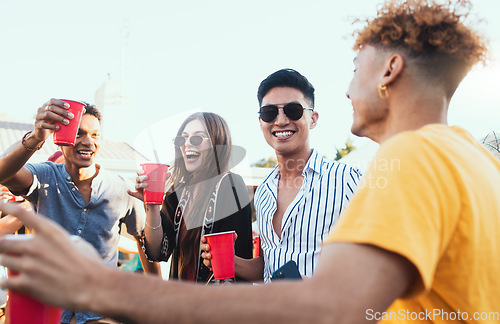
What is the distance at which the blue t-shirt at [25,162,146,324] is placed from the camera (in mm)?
3070

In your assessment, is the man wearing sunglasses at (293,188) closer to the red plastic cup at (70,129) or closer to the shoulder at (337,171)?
the shoulder at (337,171)

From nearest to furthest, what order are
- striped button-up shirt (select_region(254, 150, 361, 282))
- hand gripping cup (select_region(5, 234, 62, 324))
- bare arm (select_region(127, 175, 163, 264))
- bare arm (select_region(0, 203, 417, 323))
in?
1. bare arm (select_region(0, 203, 417, 323))
2. hand gripping cup (select_region(5, 234, 62, 324))
3. striped button-up shirt (select_region(254, 150, 361, 282))
4. bare arm (select_region(127, 175, 163, 264))

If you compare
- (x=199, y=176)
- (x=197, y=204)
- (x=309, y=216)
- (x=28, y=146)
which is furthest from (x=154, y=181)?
(x=309, y=216)

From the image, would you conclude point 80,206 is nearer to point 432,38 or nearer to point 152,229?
point 152,229

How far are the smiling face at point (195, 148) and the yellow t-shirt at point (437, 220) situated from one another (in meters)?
2.43

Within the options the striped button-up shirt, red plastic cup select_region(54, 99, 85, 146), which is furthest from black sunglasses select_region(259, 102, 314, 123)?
red plastic cup select_region(54, 99, 85, 146)

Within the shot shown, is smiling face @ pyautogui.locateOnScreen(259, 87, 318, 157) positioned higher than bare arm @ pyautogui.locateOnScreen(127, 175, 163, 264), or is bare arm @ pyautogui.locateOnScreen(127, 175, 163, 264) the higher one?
→ smiling face @ pyautogui.locateOnScreen(259, 87, 318, 157)

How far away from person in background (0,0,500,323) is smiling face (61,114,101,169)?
2.51 metres

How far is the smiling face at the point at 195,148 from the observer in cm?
330

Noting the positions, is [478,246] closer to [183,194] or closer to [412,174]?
[412,174]

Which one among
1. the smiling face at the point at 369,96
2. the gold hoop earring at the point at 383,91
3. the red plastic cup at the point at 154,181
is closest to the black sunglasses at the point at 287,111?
the red plastic cup at the point at 154,181

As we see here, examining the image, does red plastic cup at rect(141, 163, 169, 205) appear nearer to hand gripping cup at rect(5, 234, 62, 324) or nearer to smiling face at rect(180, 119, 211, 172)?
smiling face at rect(180, 119, 211, 172)

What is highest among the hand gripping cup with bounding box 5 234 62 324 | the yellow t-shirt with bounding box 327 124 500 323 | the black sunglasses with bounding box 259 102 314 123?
the black sunglasses with bounding box 259 102 314 123

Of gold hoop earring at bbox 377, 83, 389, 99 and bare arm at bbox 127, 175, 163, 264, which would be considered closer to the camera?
gold hoop earring at bbox 377, 83, 389, 99
